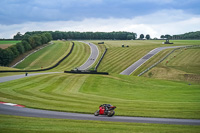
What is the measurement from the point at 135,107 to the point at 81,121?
8155 mm

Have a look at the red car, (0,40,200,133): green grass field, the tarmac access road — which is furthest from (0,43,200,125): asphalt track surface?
(0,40,200,133): green grass field

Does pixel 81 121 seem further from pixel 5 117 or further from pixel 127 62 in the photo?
pixel 127 62

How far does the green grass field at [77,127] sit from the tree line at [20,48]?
86.0 metres

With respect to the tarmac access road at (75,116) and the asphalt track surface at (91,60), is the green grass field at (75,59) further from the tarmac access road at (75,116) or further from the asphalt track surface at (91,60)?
the tarmac access road at (75,116)

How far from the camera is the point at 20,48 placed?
4473 inches

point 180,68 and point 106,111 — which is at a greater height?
point 106,111

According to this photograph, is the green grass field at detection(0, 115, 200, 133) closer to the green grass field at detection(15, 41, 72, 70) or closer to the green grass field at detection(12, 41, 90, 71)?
the green grass field at detection(12, 41, 90, 71)

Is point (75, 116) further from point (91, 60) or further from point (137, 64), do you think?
point (91, 60)

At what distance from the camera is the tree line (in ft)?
329

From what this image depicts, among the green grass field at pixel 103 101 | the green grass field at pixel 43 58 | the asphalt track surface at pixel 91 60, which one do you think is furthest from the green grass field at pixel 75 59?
the green grass field at pixel 103 101

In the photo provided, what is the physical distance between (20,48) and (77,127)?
10276 cm

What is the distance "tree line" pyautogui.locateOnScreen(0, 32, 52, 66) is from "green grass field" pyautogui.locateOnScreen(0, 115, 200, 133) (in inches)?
3387

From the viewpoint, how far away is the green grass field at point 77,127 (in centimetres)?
1789

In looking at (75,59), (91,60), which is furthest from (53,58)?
(91,60)
